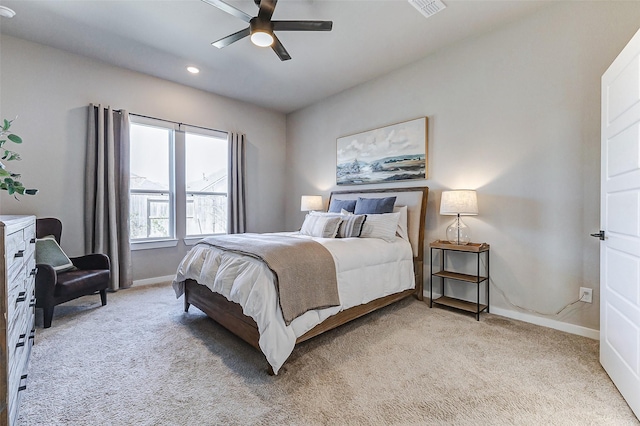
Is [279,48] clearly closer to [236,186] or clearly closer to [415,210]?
[415,210]

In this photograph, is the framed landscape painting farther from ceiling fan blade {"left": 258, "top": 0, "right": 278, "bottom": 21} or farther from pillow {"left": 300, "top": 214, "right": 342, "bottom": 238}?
ceiling fan blade {"left": 258, "top": 0, "right": 278, "bottom": 21}

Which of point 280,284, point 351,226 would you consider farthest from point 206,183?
point 280,284

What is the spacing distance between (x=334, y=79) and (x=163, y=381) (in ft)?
13.2

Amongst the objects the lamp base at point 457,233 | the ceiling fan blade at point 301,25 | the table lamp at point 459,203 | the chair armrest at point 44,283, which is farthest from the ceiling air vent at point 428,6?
the chair armrest at point 44,283

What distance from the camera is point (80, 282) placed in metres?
2.86

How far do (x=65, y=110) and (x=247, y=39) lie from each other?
2442mm

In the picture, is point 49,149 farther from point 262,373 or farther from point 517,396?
point 517,396

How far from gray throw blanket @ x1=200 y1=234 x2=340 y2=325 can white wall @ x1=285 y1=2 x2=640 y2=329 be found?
5.84ft

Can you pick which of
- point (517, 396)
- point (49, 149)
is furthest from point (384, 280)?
point (49, 149)

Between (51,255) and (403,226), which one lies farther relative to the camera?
(403,226)

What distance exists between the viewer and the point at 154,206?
423 centimetres

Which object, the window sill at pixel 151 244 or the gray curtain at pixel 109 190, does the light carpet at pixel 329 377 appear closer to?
the gray curtain at pixel 109 190

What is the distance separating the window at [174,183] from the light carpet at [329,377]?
1784mm

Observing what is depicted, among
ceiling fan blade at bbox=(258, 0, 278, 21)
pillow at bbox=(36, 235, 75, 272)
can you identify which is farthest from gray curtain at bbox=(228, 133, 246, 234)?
ceiling fan blade at bbox=(258, 0, 278, 21)
